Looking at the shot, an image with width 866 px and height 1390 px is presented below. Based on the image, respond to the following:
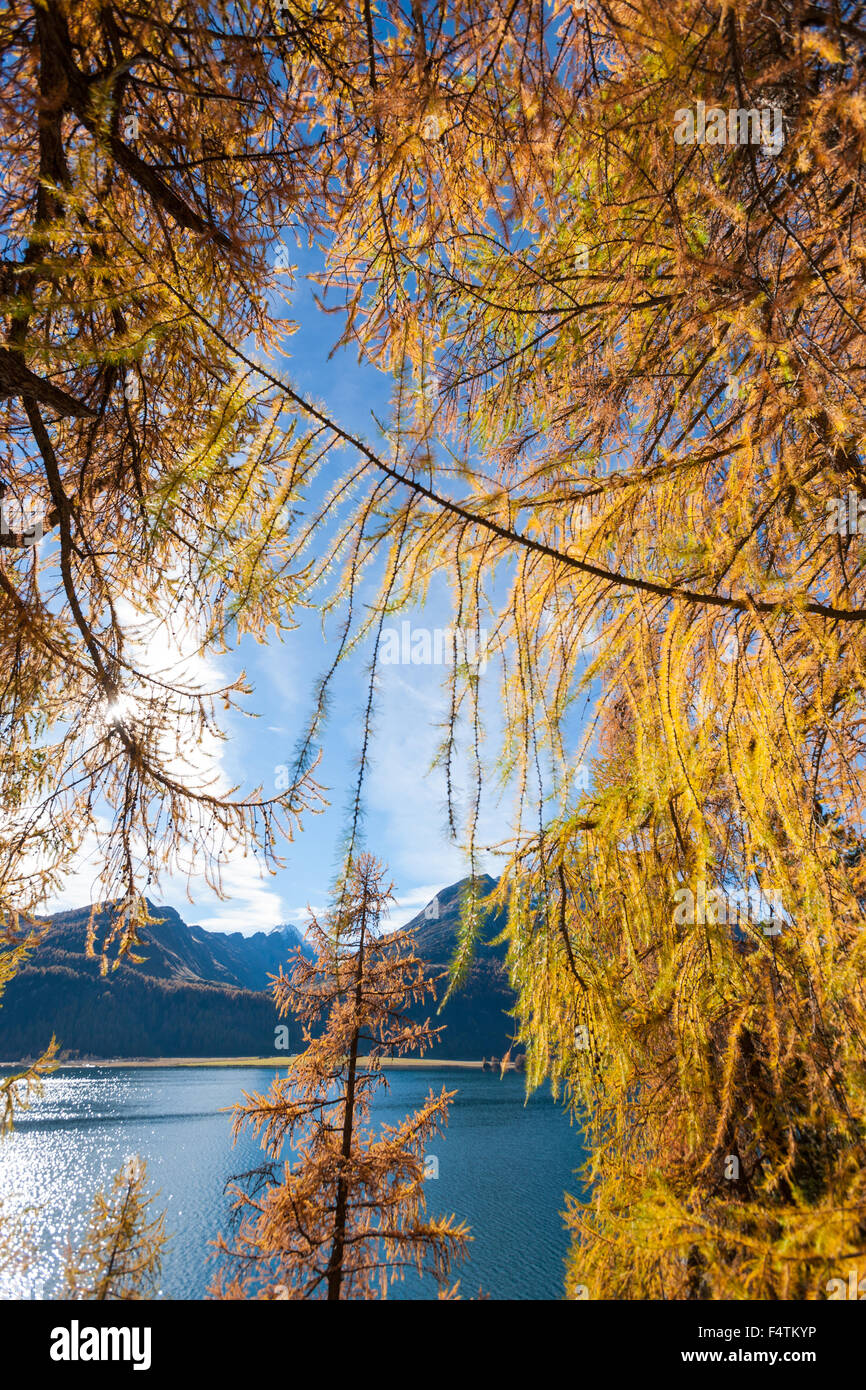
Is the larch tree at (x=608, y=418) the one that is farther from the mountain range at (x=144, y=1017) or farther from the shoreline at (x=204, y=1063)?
the mountain range at (x=144, y=1017)

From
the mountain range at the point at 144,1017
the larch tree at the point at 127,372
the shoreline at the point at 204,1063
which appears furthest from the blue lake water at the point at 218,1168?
the mountain range at the point at 144,1017

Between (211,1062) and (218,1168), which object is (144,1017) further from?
(218,1168)

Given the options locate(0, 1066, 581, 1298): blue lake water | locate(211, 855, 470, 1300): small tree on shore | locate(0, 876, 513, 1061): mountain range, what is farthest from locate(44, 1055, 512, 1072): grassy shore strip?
locate(211, 855, 470, 1300): small tree on shore

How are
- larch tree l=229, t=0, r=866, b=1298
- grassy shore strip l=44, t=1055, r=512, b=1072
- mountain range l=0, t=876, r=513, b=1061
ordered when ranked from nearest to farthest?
1. larch tree l=229, t=0, r=866, b=1298
2. grassy shore strip l=44, t=1055, r=512, b=1072
3. mountain range l=0, t=876, r=513, b=1061

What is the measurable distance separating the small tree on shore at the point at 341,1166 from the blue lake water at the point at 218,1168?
672cm

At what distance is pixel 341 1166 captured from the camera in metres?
5.41

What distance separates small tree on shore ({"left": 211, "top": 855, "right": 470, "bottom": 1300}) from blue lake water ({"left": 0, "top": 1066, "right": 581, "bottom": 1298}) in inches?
265

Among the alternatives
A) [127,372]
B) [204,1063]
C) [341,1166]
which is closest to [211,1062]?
[204,1063]

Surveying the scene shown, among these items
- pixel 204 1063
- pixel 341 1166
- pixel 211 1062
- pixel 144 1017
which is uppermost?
pixel 341 1166

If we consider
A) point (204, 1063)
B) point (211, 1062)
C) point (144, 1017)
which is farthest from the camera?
point (144, 1017)

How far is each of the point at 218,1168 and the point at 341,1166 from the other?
40894mm

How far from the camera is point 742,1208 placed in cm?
121

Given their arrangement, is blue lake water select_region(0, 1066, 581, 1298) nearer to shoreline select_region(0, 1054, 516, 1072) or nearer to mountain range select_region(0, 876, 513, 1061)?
shoreline select_region(0, 1054, 516, 1072)

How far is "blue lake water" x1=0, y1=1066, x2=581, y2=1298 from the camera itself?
75.8ft
